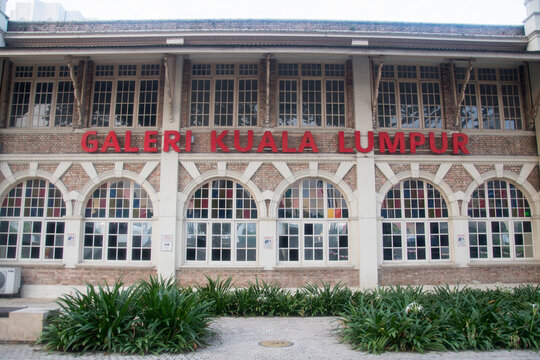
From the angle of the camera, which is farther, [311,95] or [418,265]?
[311,95]

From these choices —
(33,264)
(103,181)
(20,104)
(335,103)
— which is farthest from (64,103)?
(335,103)

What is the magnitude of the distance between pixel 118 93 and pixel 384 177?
9.86 metres

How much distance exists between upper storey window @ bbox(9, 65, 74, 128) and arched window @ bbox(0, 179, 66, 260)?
87.0 inches

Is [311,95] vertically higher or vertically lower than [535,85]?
lower

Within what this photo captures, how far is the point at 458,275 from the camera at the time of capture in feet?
49.8

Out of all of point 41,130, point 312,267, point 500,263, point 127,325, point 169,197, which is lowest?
point 127,325

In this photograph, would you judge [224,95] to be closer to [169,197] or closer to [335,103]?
[335,103]

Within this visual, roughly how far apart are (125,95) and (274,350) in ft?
36.4

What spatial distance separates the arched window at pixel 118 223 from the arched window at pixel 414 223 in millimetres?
8199

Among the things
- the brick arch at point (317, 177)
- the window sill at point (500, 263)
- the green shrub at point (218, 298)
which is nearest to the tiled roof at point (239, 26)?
the brick arch at point (317, 177)

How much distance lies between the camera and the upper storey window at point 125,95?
→ 52.0 ft

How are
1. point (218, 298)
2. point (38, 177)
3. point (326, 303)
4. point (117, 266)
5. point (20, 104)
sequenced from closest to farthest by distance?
point (218, 298)
point (326, 303)
point (117, 266)
point (38, 177)
point (20, 104)

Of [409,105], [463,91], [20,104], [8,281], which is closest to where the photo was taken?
[8,281]

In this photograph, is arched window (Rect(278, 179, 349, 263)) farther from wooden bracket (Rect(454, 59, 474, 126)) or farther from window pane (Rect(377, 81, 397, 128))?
wooden bracket (Rect(454, 59, 474, 126))
